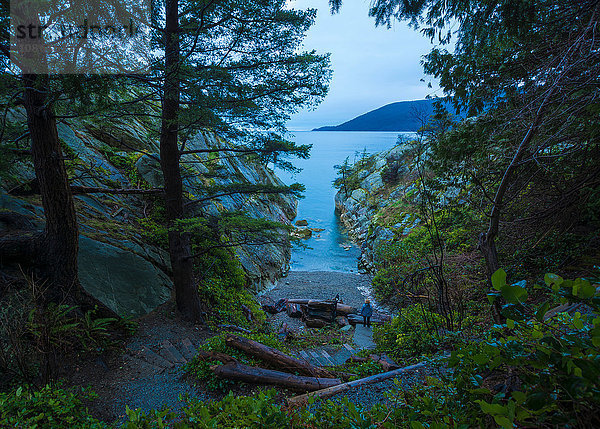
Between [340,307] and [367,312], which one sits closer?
[367,312]

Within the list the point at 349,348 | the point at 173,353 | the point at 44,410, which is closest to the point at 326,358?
the point at 349,348

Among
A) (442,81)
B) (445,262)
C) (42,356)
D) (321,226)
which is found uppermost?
(442,81)

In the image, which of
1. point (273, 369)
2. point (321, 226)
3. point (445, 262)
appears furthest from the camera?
point (321, 226)

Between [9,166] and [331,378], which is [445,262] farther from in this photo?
[9,166]

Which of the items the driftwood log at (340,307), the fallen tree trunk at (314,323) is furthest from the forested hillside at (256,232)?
the driftwood log at (340,307)

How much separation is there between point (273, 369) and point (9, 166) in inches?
231

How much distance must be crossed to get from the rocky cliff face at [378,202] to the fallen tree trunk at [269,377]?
13.7m

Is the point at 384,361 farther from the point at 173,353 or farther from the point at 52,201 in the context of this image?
the point at 52,201

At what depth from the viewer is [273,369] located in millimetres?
4445

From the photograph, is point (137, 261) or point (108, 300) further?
point (137, 261)

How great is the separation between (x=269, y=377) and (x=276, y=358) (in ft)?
1.42

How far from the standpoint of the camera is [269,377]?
4.03m

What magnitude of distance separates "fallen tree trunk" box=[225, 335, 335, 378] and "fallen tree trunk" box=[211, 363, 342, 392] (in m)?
0.24

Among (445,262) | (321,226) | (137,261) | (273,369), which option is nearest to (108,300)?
(137,261)
